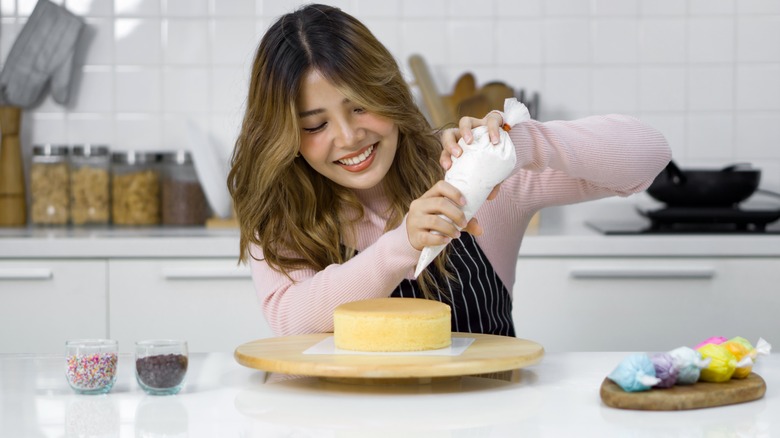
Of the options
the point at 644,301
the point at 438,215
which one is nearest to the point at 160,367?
the point at 438,215

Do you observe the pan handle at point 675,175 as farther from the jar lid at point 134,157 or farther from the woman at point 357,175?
the jar lid at point 134,157

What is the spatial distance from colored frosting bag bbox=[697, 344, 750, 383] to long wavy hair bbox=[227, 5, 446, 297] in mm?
638

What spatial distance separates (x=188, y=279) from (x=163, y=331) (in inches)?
5.9

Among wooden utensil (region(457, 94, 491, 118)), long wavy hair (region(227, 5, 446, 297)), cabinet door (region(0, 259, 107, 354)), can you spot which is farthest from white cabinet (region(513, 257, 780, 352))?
cabinet door (region(0, 259, 107, 354))

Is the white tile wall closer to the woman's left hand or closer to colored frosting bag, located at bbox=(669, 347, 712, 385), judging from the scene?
the woman's left hand

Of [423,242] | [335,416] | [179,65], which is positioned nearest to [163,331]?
[179,65]

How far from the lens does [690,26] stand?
10.4 ft

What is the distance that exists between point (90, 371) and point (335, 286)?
45 centimetres

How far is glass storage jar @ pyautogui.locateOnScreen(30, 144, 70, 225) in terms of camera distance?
311cm

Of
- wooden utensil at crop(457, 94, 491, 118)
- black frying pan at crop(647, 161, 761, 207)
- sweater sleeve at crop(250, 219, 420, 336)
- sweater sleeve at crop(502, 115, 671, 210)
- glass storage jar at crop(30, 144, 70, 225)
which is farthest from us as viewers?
glass storage jar at crop(30, 144, 70, 225)

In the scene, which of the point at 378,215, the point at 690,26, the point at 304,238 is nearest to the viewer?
the point at 304,238

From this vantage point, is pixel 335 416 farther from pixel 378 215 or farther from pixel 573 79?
pixel 573 79

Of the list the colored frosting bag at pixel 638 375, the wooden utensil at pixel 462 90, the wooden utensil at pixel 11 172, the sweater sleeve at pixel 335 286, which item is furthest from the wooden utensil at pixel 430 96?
the colored frosting bag at pixel 638 375

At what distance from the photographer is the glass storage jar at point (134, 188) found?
122 inches
